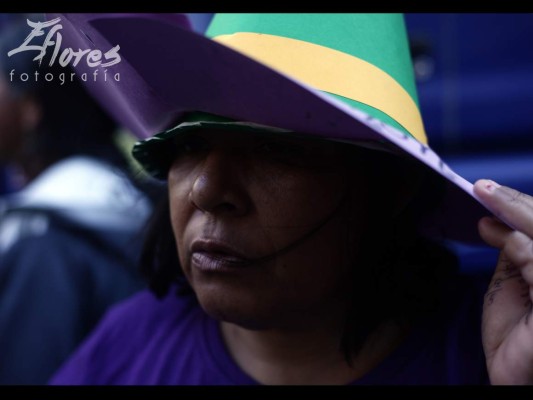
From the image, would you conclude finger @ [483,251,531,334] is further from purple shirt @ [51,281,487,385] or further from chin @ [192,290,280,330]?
chin @ [192,290,280,330]

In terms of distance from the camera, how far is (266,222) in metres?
1.14

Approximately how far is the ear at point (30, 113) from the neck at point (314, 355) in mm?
1454

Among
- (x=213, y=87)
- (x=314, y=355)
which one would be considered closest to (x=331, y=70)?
(x=213, y=87)

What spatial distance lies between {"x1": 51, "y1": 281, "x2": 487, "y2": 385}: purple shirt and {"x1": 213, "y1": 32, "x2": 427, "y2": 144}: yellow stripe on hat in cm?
39

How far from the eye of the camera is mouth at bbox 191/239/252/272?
1.15m

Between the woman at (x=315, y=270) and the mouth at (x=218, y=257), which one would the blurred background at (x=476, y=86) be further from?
the mouth at (x=218, y=257)

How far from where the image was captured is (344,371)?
51.5 inches

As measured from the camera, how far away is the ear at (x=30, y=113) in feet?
8.07

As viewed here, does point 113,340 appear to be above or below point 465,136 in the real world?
above

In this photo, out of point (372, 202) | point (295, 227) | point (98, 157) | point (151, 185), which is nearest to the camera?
point (295, 227)

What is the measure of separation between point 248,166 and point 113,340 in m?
0.61

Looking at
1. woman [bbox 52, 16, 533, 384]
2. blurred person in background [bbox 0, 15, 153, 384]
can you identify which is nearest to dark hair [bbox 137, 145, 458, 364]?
woman [bbox 52, 16, 533, 384]
